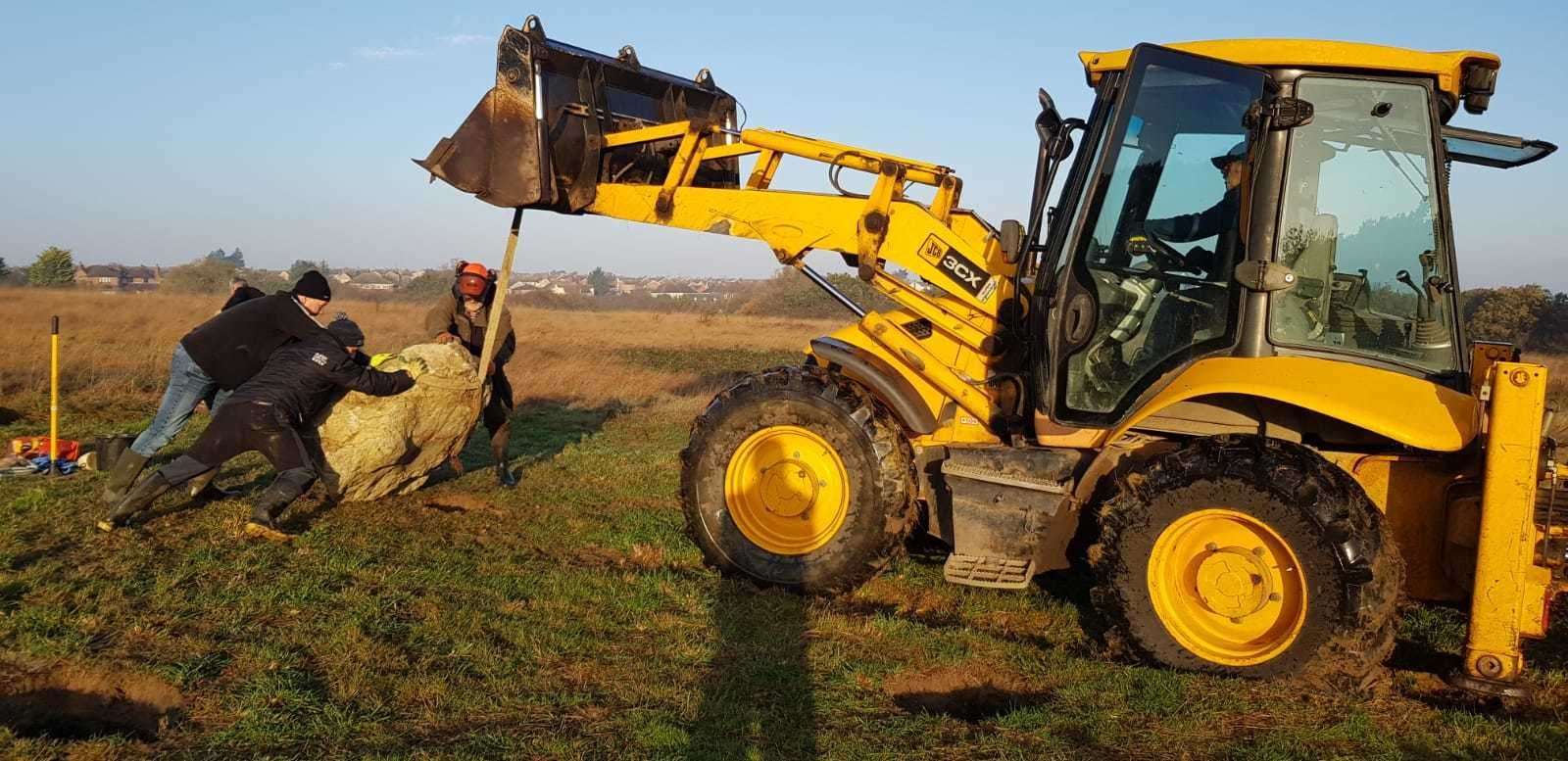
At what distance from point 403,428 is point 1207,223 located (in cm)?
530

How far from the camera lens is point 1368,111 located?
4.94 meters

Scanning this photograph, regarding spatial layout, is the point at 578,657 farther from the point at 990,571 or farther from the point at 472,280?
the point at 472,280

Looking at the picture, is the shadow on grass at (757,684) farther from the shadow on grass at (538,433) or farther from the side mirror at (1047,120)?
the shadow on grass at (538,433)

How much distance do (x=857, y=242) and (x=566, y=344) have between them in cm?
1997

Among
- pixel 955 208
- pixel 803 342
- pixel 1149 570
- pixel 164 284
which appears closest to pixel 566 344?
pixel 803 342

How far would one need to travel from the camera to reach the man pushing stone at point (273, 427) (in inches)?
271

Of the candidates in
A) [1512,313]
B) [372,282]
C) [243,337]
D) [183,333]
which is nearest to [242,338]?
[243,337]

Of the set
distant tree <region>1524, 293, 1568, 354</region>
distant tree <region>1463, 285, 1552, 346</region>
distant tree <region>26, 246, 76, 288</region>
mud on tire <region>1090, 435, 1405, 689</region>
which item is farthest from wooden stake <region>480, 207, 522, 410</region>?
distant tree <region>26, 246, 76, 288</region>

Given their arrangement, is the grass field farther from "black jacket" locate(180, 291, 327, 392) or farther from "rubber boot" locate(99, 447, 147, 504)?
"black jacket" locate(180, 291, 327, 392)

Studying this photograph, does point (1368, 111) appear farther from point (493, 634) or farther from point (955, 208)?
point (493, 634)

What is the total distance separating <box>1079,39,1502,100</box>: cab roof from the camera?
4828 millimetres

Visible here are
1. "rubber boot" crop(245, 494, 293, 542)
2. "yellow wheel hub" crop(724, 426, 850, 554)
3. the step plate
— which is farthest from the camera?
"rubber boot" crop(245, 494, 293, 542)

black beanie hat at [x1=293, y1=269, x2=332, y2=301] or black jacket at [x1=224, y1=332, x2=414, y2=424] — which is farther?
black beanie hat at [x1=293, y1=269, x2=332, y2=301]

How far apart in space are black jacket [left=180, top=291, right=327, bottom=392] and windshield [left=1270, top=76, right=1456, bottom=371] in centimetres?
577
